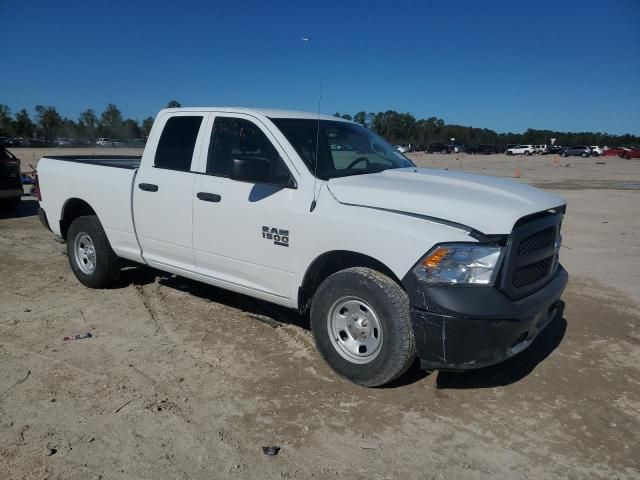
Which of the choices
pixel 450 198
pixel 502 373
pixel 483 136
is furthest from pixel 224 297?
pixel 483 136

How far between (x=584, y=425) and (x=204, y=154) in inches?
143

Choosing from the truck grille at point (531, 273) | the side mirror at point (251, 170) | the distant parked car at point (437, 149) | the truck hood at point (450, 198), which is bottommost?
the distant parked car at point (437, 149)

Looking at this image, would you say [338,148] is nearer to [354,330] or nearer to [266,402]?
[354,330]

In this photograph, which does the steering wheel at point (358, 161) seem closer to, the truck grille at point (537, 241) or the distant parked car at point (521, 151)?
the truck grille at point (537, 241)

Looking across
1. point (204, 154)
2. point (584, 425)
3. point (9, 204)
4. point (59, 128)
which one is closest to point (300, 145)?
point (204, 154)

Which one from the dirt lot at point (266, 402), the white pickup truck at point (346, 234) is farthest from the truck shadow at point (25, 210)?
the white pickup truck at point (346, 234)

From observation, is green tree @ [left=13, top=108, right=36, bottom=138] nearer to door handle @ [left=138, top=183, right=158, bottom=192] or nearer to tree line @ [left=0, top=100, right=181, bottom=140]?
tree line @ [left=0, top=100, right=181, bottom=140]

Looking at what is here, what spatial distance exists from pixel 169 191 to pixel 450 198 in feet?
8.68

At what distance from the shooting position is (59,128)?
305 ft

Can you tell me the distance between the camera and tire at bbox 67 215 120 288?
581cm

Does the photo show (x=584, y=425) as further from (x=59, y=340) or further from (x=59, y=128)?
(x=59, y=128)

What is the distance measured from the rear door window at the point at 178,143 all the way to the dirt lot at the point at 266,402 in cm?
150

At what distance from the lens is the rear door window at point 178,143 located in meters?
4.94

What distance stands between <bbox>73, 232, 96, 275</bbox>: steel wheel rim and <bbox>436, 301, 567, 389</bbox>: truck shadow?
408cm
